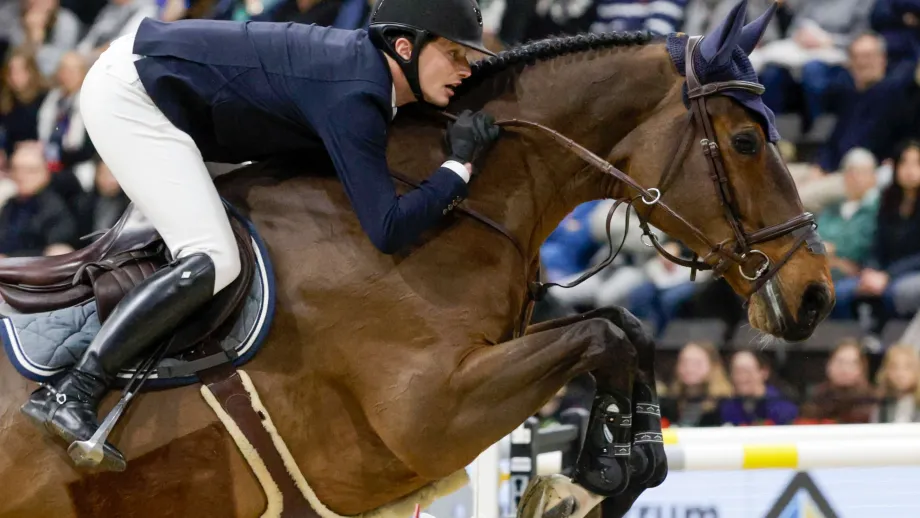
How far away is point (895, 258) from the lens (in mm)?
6266

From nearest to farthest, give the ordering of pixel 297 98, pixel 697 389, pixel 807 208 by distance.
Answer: pixel 297 98, pixel 697 389, pixel 807 208

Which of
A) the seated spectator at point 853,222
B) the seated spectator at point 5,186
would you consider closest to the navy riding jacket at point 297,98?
the seated spectator at point 853,222

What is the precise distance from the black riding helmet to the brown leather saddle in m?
0.62

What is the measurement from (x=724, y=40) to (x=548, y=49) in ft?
1.63

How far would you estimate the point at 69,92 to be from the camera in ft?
25.4

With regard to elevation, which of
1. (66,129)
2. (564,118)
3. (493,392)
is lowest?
(66,129)

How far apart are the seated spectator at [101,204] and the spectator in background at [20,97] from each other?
0.76m

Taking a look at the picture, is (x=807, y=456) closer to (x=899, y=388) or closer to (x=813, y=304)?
(x=813, y=304)

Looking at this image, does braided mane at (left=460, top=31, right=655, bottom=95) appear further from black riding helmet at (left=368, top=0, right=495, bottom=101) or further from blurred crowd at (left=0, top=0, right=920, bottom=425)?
blurred crowd at (left=0, top=0, right=920, bottom=425)

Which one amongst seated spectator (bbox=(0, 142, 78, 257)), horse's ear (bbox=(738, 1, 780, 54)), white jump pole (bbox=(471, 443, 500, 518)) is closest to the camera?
horse's ear (bbox=(738, 1, 780, 54))

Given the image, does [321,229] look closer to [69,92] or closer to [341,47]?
[341,47]

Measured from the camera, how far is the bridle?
3020mm

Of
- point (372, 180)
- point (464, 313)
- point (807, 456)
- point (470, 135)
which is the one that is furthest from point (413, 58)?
point (807, 456)

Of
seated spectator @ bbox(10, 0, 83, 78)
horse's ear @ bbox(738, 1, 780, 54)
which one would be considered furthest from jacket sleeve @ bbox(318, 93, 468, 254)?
seated spectator @ bbox(10, 0, 83, 78)
